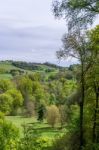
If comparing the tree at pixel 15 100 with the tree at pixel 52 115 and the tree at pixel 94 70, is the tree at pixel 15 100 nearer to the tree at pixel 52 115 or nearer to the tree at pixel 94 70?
the tree at pixel 52 115

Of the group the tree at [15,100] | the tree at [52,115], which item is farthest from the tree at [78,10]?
the tree at [15,100]

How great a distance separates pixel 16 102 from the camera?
13900cm

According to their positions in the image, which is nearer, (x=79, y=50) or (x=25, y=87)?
(x=79, y=50)

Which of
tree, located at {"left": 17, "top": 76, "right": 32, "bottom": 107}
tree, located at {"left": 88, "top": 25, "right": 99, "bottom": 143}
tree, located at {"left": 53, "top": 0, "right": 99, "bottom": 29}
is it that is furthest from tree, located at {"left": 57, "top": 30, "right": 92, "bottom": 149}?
tree, located at {"left": 17, "top": 76, "right": 32, "bottom": 107}

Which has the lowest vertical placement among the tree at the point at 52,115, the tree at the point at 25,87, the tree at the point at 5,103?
the tree at the point at 52,115

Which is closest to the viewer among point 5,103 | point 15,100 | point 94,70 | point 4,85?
point 94,70

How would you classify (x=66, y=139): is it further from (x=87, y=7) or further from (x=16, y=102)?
(x=16, y=102)

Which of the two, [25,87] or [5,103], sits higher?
[25,87]

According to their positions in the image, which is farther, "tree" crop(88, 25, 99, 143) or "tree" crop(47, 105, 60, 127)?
"tree" crop(47, 105, 60, 127)

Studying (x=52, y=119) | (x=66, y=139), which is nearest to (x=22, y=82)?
(x=52, y=119)

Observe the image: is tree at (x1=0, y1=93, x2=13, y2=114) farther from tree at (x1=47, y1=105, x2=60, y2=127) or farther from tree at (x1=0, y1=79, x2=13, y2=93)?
tree at (x1=0, y1=79, x2=13, y2=93)

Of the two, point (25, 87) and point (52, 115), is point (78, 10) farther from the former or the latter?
point (25, 87)

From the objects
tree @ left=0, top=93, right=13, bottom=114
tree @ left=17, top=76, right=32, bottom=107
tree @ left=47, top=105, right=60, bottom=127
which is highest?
tree @ left=17, top=76, right=32, bottom=107

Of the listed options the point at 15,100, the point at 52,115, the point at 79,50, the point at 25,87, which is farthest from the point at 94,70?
the point at 25,87
